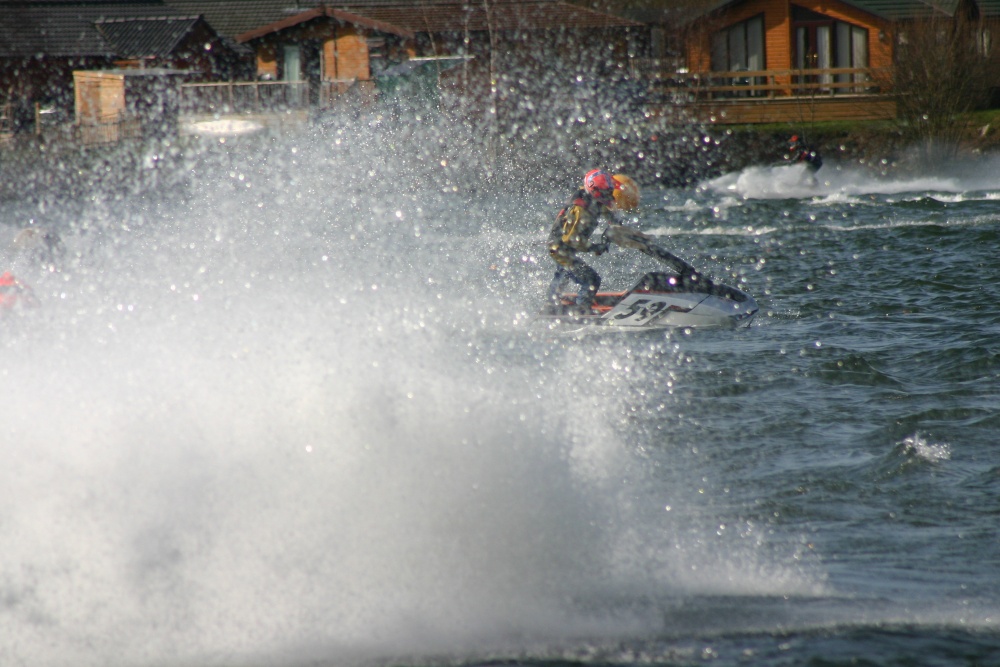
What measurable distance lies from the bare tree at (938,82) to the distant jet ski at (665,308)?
21086mm

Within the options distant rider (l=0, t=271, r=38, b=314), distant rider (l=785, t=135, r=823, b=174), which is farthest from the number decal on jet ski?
distant rider (l=785, t=135, r=823, b=174)

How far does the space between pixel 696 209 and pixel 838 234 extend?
6052 millimetres

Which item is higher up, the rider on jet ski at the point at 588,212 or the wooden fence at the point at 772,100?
the wooden fence at the point at 772,100

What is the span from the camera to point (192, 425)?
5164 mm

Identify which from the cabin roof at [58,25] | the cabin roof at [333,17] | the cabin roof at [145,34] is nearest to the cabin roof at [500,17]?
the cabin roof at [333,17]

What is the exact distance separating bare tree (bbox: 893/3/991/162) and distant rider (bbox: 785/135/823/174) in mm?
3142

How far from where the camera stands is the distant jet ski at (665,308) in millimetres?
11688

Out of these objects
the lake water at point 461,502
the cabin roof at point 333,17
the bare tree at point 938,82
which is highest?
the cabin roof at point 333,17

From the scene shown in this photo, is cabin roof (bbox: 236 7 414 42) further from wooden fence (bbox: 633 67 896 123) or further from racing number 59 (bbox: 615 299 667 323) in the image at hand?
racing number 59 (bbox: 615 299 667 323)

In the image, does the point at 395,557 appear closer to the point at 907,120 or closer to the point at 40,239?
the point at 40,239

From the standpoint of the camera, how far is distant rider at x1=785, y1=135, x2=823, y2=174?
2838 centimetres

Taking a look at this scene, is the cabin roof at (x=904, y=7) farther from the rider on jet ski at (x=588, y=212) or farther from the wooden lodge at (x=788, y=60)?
the rider on jet ski at (x=588, y=212)

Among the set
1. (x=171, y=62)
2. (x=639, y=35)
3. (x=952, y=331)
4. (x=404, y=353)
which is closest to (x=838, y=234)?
(x=952, y=331)

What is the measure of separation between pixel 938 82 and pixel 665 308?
73.2 feet
